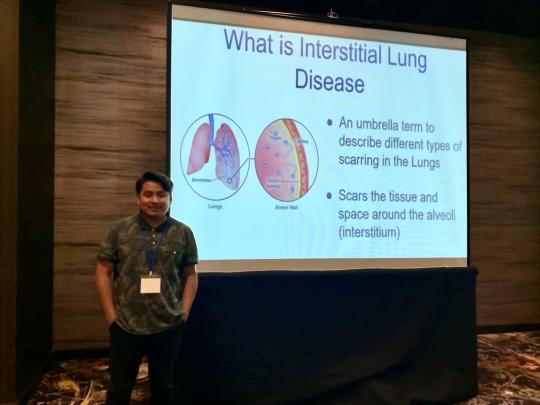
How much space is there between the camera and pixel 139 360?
1997 millimetres

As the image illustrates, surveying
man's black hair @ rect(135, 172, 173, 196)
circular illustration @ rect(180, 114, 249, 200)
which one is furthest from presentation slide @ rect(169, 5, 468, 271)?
man's black hair @ rect(135, 172, 173, 196)

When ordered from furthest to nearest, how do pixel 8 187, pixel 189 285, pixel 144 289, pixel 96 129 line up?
1. pixel 96 129
2. pixel 8 187
3. pixel 189 285
4. pixel 144 289

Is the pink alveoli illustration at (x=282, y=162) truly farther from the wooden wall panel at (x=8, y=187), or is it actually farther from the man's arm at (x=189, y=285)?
the wooden wall panel at (x=8, y=187)

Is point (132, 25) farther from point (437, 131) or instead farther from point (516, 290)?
point (516, 290)

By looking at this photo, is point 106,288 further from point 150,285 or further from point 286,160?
point 286,160

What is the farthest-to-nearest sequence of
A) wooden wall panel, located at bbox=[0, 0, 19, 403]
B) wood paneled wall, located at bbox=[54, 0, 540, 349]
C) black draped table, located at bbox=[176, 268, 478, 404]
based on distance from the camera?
wood paneled wall, located at bbox=[54, 0, 540, 349]
black draped table, located at bbox=[176, 268, 478, 404]
wooden wall panel, located at bbox=[0, 0, 19, 403]

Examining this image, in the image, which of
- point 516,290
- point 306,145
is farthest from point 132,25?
point 516,290

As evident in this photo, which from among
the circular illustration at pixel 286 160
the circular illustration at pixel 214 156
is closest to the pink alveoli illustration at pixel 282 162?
the circular illustration at pixel 286 160

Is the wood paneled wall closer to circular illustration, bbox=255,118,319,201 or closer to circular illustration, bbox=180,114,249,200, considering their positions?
circular illustration, bbox=180,114,249,200

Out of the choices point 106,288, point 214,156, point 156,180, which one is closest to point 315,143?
point 214,156

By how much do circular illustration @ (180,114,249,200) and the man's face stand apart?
24.5 inches

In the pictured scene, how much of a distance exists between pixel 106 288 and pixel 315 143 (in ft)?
4.92

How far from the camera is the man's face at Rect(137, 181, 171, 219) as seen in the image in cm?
195

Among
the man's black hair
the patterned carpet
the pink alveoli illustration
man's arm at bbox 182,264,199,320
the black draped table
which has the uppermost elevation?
the pink alveoli illustration
